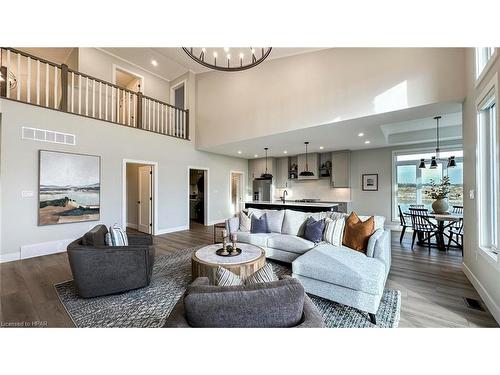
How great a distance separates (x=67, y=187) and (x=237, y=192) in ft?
18.6

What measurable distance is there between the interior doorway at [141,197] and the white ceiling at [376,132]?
1995 mm

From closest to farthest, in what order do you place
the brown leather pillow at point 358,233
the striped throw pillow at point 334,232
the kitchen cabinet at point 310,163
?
the brown leather pillow at point 358,233
the striped throw pillow at point 334,232
the kitchen cabinet at point 310,163

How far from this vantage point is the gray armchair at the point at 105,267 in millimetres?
2412

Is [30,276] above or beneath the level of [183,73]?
beneath


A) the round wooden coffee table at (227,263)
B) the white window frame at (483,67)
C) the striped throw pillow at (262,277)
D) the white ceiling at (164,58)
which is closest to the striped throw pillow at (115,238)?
the round wooden coffee table at (227,263)

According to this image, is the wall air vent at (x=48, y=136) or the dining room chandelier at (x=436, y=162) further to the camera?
the dining room chandelier at (x=436, y=162)

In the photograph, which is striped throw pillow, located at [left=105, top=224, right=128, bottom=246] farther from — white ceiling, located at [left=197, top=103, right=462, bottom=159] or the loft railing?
white ceiling, located at [left=197, top=103, right=462, bottom=159]

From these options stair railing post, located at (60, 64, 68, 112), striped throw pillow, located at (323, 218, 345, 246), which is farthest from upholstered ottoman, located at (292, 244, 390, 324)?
stair railing post, located at (60, 64, 68, 112)

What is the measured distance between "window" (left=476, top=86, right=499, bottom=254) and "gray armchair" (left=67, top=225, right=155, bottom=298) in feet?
13.9

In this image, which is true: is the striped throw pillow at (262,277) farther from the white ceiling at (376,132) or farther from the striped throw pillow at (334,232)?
the white ceiling at (376,132)

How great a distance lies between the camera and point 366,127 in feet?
15.3
